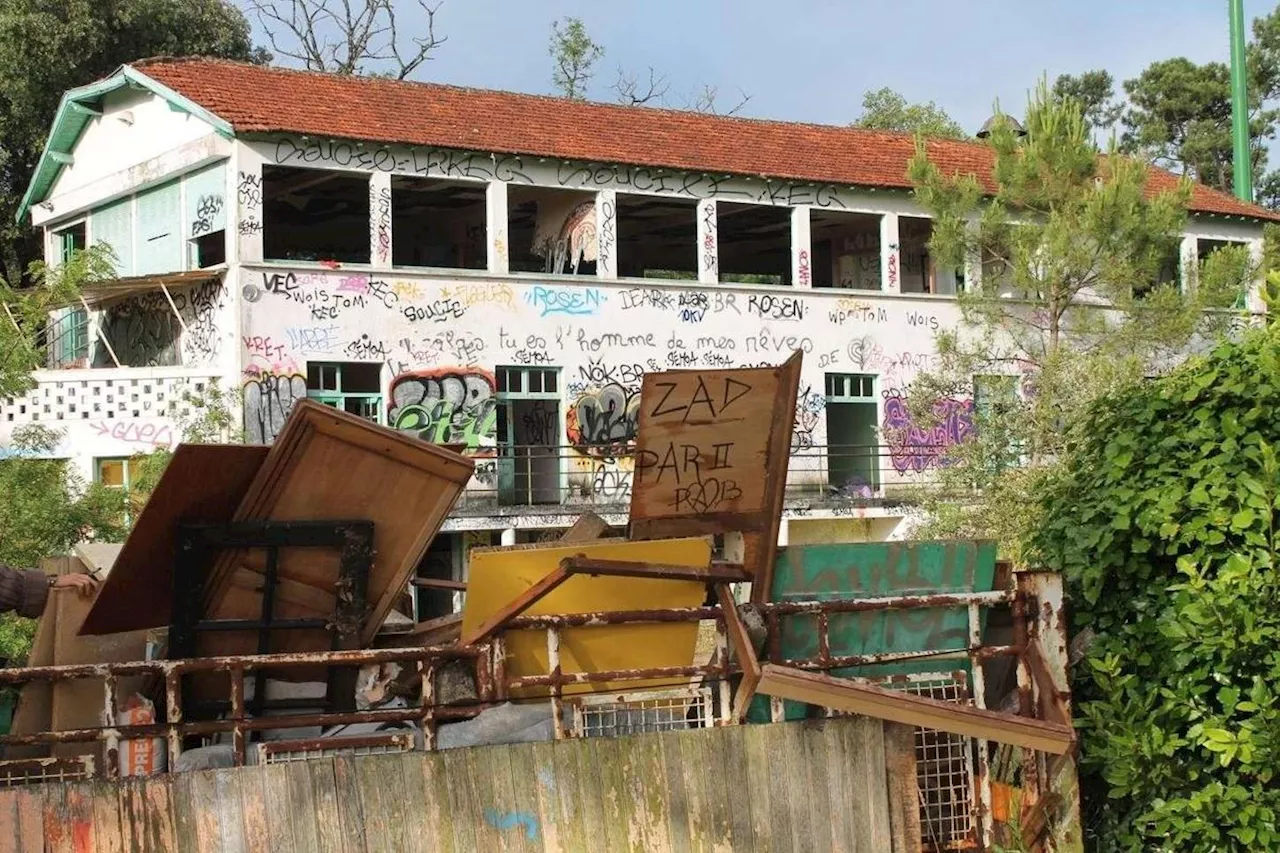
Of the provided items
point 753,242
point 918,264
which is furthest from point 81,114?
point 918,264

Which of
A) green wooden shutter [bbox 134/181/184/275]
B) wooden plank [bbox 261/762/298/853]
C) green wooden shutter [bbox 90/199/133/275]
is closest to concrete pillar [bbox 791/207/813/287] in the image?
green wooden shutter [bbox 134/181/184/275]

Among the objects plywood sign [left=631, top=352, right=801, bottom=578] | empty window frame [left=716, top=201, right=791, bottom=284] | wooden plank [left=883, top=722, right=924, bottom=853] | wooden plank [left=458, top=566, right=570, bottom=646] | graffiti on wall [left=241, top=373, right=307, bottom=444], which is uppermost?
empty window frame [left=716, top=201, right=791, bottom=284]

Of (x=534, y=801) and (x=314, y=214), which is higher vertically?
(x=314, y=214)

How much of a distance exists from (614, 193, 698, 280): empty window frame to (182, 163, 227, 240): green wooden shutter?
686 centimetres

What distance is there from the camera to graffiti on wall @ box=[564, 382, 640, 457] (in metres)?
26.5

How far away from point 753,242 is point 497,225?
9673mm

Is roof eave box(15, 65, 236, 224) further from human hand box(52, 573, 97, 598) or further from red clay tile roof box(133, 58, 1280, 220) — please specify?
human hand box(52, 573, 97, 598)

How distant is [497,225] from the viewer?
84.8 feet

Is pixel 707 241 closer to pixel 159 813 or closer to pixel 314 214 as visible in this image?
pixel 314 214

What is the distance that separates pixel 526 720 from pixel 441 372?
19.0 meters

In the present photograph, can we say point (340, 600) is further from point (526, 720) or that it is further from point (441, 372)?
point (441, 372)

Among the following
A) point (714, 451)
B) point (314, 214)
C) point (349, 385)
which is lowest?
point (714, 451)

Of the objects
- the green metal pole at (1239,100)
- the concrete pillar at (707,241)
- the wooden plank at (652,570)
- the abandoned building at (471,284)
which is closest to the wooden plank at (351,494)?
the wooden plank at (652,570)

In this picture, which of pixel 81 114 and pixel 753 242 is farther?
pixel 753 242
